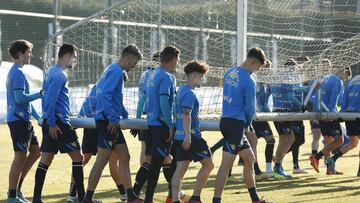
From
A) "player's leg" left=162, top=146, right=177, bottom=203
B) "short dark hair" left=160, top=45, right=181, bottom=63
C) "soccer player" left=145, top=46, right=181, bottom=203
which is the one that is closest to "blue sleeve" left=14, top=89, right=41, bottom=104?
"soccer player" left=145, top=46, right=181, bottom=203

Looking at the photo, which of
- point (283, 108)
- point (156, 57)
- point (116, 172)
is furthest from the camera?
point (283, 108)

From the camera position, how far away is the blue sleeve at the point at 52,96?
1048 centimetres

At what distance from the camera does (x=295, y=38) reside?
14828 mm

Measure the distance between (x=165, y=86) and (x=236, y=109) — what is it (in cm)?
93

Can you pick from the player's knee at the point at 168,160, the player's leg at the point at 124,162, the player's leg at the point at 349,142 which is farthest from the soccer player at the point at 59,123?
the player's leg at the point at 349,142

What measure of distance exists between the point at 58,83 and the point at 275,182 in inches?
189

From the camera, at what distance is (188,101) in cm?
1026

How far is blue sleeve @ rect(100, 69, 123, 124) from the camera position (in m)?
10.5

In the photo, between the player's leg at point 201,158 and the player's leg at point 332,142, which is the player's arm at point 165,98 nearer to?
the player's leg at point 201,158

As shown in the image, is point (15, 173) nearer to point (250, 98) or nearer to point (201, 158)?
point (201, 158)

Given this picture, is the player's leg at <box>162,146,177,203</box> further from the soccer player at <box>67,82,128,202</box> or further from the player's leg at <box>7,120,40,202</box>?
the player's leg at <box>7,120,40,202</box>

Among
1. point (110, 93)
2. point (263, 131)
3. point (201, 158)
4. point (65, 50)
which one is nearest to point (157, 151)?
point (201, 158)

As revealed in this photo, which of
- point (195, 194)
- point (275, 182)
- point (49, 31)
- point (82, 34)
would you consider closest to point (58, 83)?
point (195, 194)

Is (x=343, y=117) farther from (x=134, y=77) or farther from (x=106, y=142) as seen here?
(x=106, y=142)
